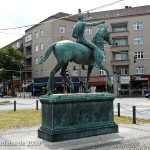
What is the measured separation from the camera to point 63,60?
1027cm

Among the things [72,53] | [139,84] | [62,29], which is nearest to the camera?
[72,53]

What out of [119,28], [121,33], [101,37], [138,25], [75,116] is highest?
[138,25]

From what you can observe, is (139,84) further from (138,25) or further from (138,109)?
(138,109)

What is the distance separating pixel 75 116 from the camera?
394 inches

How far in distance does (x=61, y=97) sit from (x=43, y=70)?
50984mm

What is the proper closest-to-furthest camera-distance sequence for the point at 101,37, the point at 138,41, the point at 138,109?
the point at 101,37 < the point at 138,109 < the point at 138,41

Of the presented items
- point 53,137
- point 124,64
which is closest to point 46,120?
point 53,137

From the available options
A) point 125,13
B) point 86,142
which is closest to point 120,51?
point 125,13

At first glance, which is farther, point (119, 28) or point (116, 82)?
point (119, 28)

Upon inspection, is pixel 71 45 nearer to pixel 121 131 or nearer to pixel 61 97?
pixel 61 97

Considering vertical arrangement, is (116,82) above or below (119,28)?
below

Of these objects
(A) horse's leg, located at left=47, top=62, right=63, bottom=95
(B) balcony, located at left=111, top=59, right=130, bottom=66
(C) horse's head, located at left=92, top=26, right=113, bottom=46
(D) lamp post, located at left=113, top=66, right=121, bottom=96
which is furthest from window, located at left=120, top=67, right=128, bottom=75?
(A) horse's leg, located at left=47, top=62, right=63, bottom=95

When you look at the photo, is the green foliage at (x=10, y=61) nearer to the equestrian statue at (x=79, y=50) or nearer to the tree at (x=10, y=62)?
the tree at (x=10, y=62)

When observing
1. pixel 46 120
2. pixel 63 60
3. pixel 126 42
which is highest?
pixel 126 42
